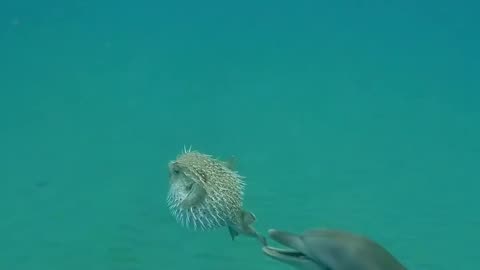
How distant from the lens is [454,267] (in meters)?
6.41

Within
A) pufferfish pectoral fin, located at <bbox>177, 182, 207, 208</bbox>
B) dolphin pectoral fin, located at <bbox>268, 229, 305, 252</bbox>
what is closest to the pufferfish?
pufferfish pectoral fin, located at <bbox>177, 182, 207, 208</bbox>

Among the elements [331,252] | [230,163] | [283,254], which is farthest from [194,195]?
[331,252]

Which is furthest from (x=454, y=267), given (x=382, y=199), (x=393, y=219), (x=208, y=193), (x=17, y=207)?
(x=17, y=207)

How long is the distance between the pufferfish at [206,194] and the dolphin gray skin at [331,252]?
490 millimetres

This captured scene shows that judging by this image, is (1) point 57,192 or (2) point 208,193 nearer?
(2) point 208,193

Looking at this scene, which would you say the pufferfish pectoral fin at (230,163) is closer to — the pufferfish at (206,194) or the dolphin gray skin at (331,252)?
the pufferfish at (206,194)

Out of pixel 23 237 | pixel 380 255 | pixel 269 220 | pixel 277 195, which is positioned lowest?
pixel 380 255

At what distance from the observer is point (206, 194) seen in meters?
3.19

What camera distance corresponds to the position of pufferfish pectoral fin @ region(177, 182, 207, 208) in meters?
3.20

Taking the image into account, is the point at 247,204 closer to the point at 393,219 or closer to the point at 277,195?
the point at 277,195

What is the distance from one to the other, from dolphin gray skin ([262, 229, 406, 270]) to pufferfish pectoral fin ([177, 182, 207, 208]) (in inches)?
26.5

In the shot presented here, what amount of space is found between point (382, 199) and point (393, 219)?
23.0 inches

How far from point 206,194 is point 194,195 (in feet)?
0.21

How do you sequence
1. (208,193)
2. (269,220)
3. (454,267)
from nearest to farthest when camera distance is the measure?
(208,193) < (454,267) < (269,220)
